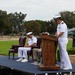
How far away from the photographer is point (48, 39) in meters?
9.51

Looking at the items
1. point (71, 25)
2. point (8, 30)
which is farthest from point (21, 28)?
point (71, 25)

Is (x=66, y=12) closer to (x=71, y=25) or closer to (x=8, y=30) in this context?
(x=71, y=25)

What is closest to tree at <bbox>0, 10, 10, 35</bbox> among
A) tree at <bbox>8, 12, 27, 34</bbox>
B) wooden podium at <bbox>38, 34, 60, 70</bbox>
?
tree at <bbox>8, 12, 27, 34</bbox>

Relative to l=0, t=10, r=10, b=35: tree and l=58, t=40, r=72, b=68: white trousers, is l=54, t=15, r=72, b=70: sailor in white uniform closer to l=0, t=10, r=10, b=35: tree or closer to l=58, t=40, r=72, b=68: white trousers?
l=58, t=40, r=72, b=68: white trousers

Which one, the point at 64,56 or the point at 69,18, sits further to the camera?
the point at 69,18

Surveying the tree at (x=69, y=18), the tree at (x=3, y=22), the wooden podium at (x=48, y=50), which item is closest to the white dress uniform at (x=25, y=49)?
the wooden podium at (x=48, y=50)

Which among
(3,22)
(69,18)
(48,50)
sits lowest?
(48,50)

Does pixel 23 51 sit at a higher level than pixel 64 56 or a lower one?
lower

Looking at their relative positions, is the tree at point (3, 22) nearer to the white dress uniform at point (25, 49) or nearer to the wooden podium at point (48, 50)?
the white dress uniform at point (25, 49)

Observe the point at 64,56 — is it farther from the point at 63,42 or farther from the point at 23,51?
the point at 23,51

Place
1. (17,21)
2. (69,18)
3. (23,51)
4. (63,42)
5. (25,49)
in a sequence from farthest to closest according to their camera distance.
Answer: (17,21) < (69,18) < (23,51) < (25,49) < (63,42)

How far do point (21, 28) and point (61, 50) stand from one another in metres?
108


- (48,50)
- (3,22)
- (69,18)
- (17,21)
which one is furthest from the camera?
(17,21)

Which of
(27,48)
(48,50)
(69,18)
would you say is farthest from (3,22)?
(48,50)
